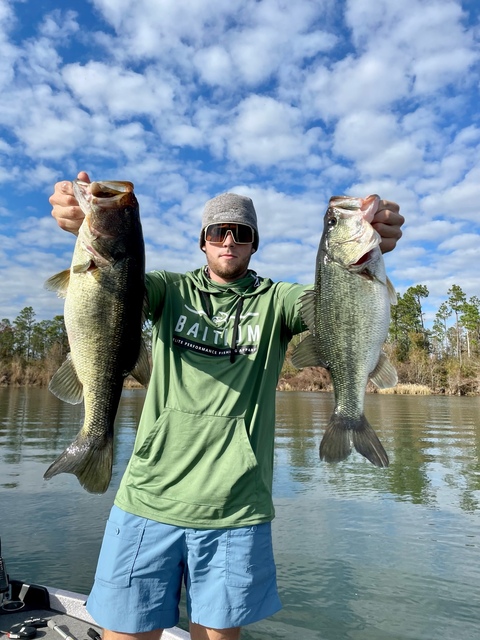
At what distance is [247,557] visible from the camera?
2988mm

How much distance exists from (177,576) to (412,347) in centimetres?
7391

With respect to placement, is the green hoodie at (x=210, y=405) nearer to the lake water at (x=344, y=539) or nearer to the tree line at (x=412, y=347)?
A: the lake water at (x=344, y=539)

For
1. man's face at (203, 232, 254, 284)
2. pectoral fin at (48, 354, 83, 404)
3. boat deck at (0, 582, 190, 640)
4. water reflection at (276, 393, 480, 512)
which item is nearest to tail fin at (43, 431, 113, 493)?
pectoral fin at (48, 354, 83, 404)

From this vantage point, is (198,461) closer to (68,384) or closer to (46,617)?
(68,384)

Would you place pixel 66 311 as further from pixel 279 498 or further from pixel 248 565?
pixel 279 498

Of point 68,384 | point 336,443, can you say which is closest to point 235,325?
point 336,443

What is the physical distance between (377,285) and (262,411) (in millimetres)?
1143

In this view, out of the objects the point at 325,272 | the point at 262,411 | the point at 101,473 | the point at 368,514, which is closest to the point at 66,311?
the point at 101,473

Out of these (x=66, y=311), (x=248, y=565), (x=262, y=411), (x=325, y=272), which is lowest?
(x=248, y=565)

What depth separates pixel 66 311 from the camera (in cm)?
324

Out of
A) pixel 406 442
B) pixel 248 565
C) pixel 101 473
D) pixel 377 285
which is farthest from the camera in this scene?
pixel 406 442

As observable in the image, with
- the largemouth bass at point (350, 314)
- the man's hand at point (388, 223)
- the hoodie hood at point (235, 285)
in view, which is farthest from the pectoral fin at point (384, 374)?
the hoodie hood at point (235, 285)

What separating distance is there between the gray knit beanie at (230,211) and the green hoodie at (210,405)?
0.41m

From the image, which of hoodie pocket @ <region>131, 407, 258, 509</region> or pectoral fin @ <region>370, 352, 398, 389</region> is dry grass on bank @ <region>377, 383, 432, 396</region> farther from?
hoodie pocket @ <region>131, 407, 258, 509</region>
